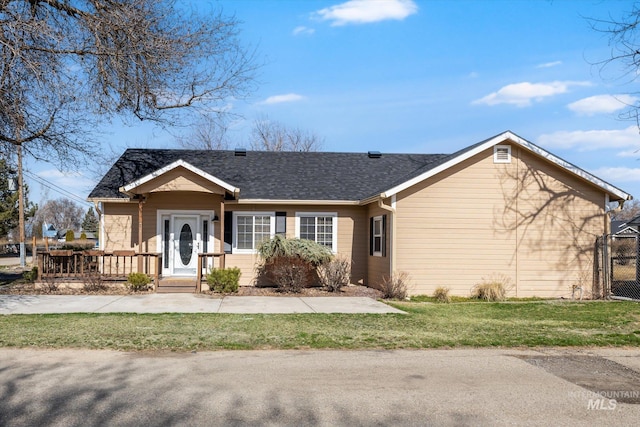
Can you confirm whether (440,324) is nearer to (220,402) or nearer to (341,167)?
(220,402)

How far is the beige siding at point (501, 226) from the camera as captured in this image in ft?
52.0

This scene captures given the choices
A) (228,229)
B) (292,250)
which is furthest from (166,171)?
(292,250)

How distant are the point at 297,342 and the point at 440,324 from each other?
11.1 feet

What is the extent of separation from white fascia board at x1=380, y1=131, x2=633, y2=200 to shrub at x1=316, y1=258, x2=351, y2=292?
2.80 meters

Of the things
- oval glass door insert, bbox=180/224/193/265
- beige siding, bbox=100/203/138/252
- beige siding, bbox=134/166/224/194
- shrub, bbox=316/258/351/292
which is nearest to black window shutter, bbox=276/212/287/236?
shrub, bbox=316/258/351/292

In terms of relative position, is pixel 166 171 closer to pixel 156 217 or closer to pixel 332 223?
pixel 156 217

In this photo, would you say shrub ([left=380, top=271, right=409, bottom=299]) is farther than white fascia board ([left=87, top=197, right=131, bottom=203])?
No

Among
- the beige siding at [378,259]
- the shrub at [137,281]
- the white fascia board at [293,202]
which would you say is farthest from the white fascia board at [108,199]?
the beige siding at [378,259]

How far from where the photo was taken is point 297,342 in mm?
8797

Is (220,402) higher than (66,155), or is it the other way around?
(66,155)

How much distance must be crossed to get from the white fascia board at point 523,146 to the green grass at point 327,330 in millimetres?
3967

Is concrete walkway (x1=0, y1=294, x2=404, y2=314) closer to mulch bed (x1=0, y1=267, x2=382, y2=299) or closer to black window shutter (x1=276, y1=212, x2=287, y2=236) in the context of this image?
mulch bed (x1=0, y1=267, x2=382, y2=299)

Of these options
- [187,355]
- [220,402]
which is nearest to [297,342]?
[187,355]

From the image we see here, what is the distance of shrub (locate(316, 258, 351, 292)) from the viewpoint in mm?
16438
